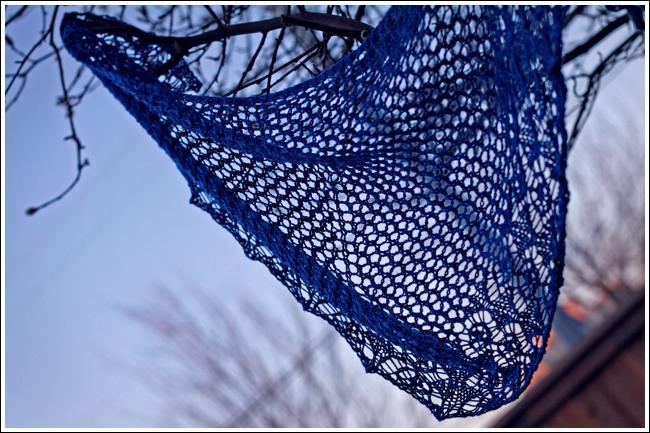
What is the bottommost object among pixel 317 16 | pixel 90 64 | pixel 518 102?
pixel 518 102

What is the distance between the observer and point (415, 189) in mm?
637

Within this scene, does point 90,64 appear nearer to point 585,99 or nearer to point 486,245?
point 486,245

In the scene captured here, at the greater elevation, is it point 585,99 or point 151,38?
point 151,38

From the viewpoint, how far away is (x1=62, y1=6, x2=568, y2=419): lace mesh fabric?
597mm

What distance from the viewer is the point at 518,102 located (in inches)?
22.7

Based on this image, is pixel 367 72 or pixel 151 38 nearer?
pixel 367 72

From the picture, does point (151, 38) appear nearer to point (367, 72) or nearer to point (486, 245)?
point (367, 72)

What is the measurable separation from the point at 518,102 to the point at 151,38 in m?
0.51

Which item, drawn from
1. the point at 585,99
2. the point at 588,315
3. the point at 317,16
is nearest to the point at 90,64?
the point at 317,16

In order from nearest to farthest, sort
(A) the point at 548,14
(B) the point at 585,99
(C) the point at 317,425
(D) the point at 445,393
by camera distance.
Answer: (A) the point at 548,14 < (D) the point at 445,393 < (B) the point at 585,99 < (C) the point at 317,425

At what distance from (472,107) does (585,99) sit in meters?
1.14

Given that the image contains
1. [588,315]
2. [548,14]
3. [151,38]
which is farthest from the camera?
[588,315]

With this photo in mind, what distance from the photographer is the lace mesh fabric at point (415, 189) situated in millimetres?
597

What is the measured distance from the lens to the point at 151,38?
Answer: 2.82 feet
